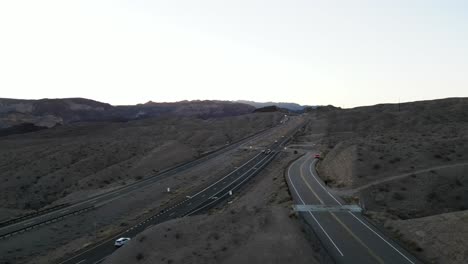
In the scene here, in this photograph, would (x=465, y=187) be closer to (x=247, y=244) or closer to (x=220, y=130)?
(x=247, y=244)

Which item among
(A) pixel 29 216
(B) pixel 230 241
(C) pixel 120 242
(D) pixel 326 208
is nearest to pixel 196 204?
(C) pixel 120 242

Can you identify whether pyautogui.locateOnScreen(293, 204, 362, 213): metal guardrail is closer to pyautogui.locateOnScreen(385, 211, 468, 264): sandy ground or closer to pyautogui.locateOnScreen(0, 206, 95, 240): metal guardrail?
pyautogui.locateOnScreen(385, 211, 468, 264): sandy ground

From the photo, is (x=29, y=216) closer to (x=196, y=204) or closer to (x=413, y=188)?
(x=196, y=204)

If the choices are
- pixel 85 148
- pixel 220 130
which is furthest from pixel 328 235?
pixel 220 130

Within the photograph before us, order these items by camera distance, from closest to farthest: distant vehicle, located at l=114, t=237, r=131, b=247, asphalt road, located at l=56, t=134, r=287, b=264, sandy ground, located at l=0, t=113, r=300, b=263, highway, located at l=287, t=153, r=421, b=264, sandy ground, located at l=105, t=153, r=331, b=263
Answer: highway, located at l=287, t=153, r=421, b=264 → sandy ground, located at l=105, t=153, r=331, b=263 → asphalt road, located at l=56, t=134, r=287, b=264 → distant vehicle, located at l=114, t=237, r=131, b=247 → sandy ground, located at l=0, t=113, r=300, b=263

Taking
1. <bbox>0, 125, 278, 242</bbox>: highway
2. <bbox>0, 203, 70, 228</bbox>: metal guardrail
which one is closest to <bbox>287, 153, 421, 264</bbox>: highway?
<bbox>0, 125, 278, 242</bbox>: highway

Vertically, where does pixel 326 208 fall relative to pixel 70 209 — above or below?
above
